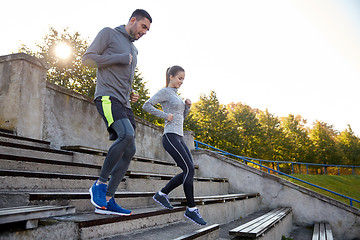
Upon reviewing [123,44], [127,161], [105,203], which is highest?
[123,44]

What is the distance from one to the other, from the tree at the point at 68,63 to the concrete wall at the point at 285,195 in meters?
17.9

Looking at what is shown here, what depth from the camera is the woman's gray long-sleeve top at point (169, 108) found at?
3.73 m

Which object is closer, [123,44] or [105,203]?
[105,203]

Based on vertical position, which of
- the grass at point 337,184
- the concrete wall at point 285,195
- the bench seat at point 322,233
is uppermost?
the concrete wall at point 285,195

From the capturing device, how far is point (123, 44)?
2.88 m

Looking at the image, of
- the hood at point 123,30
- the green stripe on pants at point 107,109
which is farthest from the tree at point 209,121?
the green stripe on pants at point 107,109

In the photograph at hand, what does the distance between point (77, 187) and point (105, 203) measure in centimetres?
85

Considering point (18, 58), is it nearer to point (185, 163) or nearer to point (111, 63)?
point (111, 63)

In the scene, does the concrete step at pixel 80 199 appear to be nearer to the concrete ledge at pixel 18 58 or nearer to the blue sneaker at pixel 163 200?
the blue sneaker at pixel 163 200

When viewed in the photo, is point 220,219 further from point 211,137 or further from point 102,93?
point 211,137

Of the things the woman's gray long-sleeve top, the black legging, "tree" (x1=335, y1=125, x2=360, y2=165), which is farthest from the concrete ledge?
"tree" (x1=335, y1=125, x2=360, y2=165)

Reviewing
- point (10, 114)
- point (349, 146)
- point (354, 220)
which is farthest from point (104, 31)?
point (349, 146)

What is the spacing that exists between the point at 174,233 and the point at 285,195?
5.97 meters

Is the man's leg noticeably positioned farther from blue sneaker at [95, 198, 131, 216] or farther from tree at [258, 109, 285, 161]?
tree at [258, 109, 285, 161]
